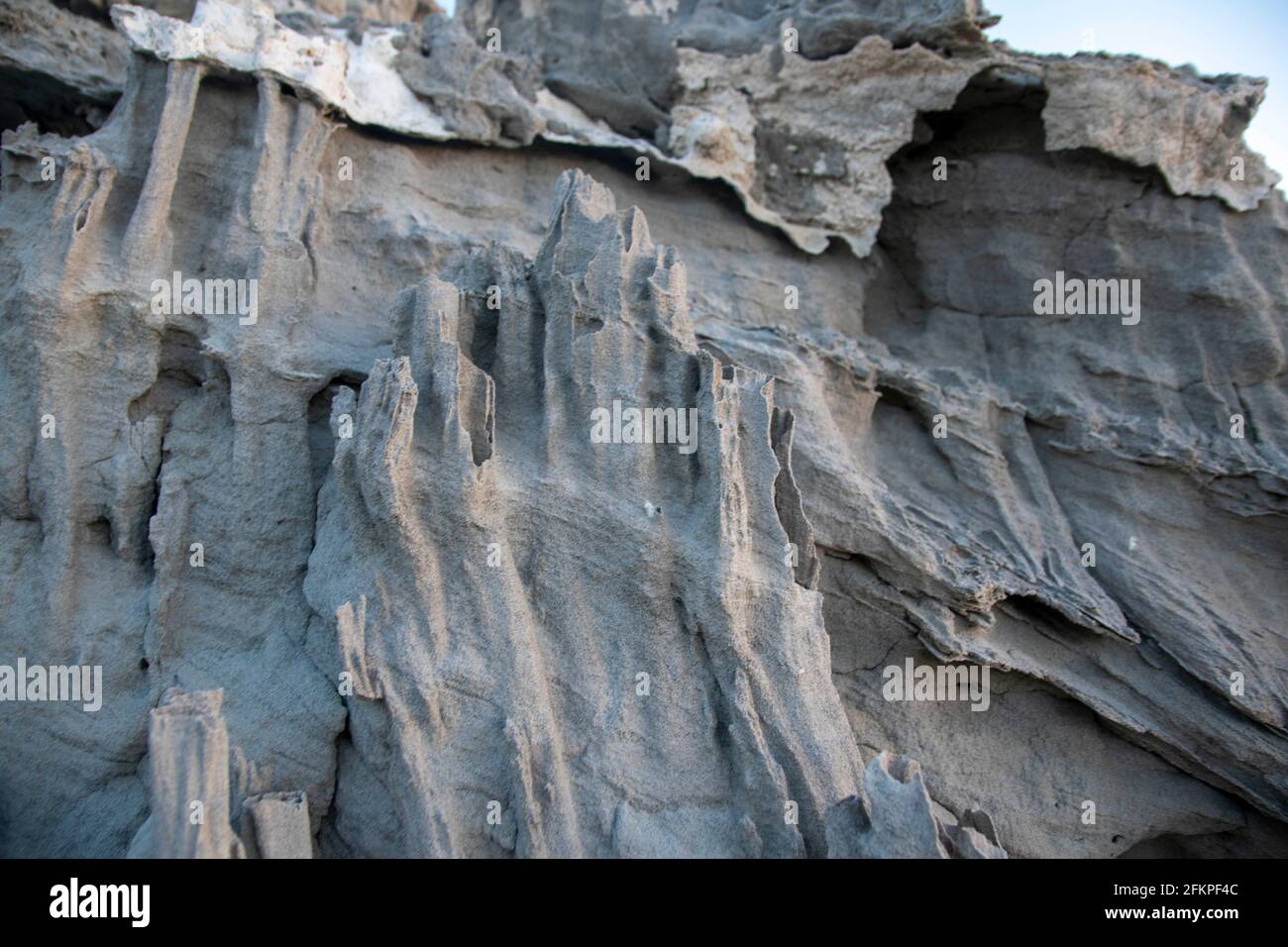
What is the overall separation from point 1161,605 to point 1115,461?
1.88 meters

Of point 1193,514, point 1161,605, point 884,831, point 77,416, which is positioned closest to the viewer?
point 884,831

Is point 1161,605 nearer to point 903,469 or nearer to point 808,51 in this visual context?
point 903,469

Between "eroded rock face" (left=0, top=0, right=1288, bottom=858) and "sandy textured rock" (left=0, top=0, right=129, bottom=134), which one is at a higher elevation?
"sandy textured rock" (left=0, top=0, right=129, bottom=134)

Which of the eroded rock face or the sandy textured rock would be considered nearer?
the eroded rock face

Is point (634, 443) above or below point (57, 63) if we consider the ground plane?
below

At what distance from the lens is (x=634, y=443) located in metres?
8.44

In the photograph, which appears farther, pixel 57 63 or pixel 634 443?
pixel 57 63

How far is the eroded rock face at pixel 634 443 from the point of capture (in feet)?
24.8

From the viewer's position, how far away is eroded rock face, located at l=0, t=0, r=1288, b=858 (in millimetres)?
7551

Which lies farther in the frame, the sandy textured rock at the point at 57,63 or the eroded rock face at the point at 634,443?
the sandy textured rock at the point at 57,63

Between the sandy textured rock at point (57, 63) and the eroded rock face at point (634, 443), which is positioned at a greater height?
the sandy textured rock at point (57, 63)
